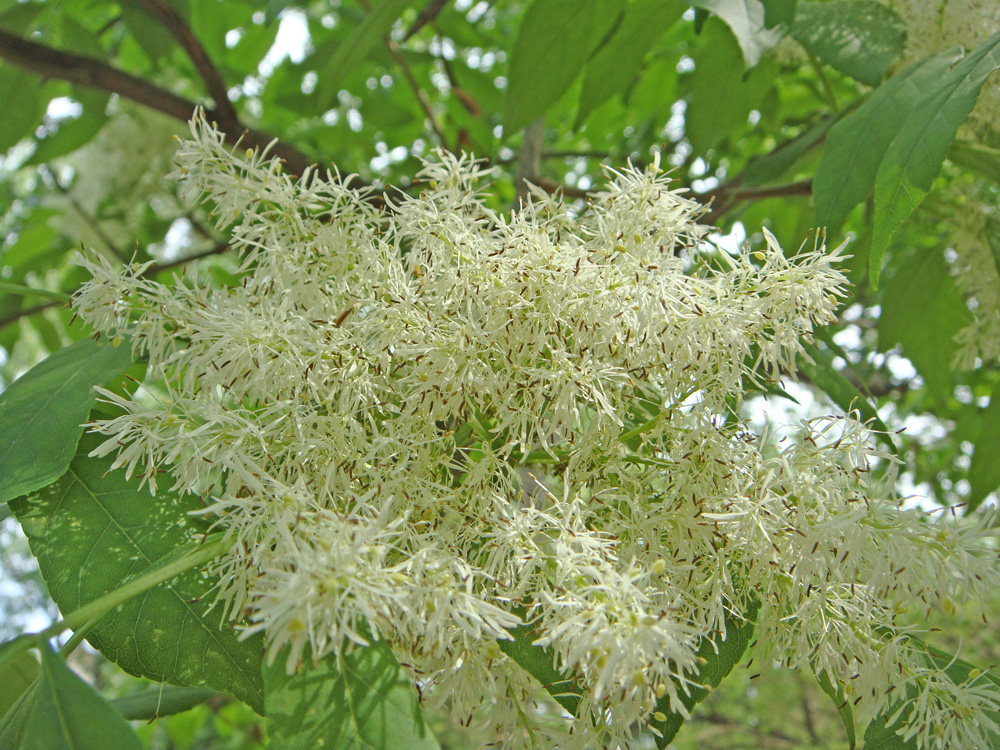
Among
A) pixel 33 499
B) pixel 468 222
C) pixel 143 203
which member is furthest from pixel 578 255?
pixel 143 203

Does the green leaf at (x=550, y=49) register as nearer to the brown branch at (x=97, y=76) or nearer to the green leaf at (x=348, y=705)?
the brown branch at (x=97, y=76)

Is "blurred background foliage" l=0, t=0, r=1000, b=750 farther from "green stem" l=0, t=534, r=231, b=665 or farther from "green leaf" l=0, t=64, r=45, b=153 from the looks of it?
"green stem" l=0, t=534, r=231, b=665

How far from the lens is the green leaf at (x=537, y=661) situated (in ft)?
2.91

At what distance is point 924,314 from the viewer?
6.78ft

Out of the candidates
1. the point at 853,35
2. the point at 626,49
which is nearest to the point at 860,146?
the point at 853,35

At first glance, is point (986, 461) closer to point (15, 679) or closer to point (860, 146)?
point (860, 146)

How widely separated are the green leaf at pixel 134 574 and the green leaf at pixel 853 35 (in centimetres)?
141

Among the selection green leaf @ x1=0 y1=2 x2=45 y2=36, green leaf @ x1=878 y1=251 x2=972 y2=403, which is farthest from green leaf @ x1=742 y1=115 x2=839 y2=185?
green leaf @ x1=0 y1=2 x2=45 y2=36

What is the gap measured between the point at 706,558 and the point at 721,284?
36cm

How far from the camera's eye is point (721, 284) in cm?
101

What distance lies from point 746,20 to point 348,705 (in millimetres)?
1329

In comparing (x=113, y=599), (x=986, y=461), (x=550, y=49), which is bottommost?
(x=986, y=461)

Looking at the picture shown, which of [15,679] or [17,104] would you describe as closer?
[15,679]

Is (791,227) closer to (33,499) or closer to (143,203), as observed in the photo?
(33,499)
